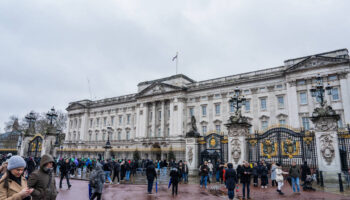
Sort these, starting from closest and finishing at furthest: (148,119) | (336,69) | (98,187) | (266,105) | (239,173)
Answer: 1. (98,187)
2. (239,173)
3. (336,69)
4. (266,105)
5. (148,119)

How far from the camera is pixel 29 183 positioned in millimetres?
4426

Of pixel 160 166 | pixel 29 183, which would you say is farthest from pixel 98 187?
pixel 160 166

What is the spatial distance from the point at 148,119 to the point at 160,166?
84.9ft

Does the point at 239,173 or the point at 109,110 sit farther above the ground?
the point at 109,110

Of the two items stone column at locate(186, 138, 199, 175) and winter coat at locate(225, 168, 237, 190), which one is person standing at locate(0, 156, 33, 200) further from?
stone column at locate(186, 138, 199, 175)

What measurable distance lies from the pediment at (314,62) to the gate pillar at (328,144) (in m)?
25.0

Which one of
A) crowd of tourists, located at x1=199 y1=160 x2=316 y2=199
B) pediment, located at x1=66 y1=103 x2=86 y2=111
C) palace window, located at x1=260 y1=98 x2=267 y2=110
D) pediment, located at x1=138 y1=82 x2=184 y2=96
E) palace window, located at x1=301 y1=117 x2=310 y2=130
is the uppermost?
pediment, located at x1=138 y1=82 x2=184 y2=96

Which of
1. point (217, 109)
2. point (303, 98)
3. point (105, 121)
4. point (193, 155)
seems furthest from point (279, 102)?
point (105, 121)

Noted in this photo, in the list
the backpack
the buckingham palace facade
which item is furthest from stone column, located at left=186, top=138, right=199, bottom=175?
the backpack

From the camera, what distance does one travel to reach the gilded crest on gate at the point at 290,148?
16.1 metres

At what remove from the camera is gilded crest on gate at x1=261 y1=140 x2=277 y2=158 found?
1672 cm

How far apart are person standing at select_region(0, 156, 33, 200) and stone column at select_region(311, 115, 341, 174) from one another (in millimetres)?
14706

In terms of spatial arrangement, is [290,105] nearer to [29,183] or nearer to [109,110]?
[29,183]

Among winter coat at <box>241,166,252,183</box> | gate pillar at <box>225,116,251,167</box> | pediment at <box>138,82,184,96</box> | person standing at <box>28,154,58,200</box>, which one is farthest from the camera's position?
pediment at <box>138,82,184,96</box>
